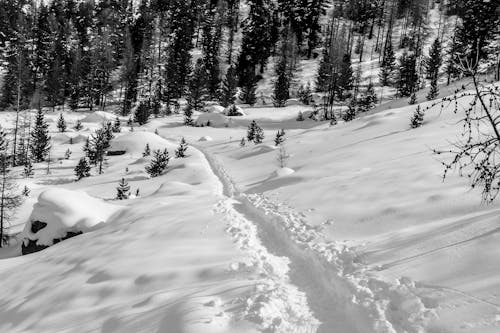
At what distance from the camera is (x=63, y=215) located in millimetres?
15961

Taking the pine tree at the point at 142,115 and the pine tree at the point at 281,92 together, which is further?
the pine tree at the point at 281,92

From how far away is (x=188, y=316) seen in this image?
666cm

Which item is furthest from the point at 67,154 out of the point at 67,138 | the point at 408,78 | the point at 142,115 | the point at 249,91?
the point at 408,78

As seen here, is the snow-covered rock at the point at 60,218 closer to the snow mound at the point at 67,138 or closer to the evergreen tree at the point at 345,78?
the snow mound at the point at 67,138

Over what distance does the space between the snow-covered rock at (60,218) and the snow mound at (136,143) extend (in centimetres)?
1820

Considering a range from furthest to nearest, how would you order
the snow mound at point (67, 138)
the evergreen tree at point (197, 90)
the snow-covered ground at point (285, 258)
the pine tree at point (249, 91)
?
1. the pine tree at point (249, 91)
2. the evergreen tree at point (197, 90)
3. the snow mound at point (67, 138)
4. the snow-covered ground at point (285, 258)

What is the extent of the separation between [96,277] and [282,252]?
477cm

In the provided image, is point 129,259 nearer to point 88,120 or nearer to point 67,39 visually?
point 88,120

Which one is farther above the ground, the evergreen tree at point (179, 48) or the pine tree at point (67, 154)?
the evergreen tree at point (179, 48)

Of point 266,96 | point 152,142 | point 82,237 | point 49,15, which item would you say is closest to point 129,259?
point 82,237

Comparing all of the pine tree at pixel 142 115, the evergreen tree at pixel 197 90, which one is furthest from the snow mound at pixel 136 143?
the evergreen tree at pixel 197 90

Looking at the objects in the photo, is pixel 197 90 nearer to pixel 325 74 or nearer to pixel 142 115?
pixel 142 115

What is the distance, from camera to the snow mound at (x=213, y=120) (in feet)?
148

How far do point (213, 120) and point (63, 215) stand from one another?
31.5 meters
